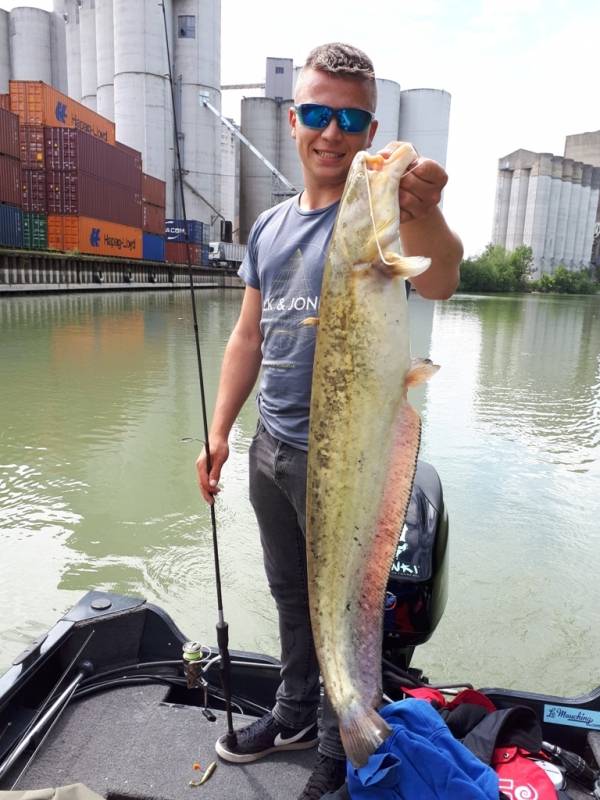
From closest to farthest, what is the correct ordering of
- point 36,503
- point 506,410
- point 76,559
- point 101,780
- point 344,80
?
point 344,80 → point 101,780 → point 76,559 → point 36,503 → point 506,410

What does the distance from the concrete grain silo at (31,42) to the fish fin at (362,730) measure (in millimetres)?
70106

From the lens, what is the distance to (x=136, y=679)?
99.3 inches

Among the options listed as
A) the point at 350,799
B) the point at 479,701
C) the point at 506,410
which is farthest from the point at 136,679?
the point at 506,410

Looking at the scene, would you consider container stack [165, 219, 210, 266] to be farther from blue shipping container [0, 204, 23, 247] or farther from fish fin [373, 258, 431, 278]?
fish fin [373, 258, 431, 278]

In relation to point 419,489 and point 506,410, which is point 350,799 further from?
point 506,410

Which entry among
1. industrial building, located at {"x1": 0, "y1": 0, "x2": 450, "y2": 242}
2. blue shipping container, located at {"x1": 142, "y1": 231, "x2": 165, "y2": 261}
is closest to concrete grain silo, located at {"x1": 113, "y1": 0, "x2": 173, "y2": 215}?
industrial building, located at {"x1": 0, "y1": 0, "x2": 450, "y2": 242}

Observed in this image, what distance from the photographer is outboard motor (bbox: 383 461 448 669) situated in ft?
7.20

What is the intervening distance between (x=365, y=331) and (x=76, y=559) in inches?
137

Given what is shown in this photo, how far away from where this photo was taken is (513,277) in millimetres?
87500

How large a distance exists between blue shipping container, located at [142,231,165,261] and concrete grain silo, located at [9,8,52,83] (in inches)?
1133

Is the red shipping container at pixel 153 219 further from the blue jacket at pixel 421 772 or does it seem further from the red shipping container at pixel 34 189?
the blue jacket at pixel 421 772

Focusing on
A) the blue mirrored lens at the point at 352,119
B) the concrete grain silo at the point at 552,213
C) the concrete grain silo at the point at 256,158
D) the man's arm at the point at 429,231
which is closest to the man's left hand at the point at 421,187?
the man's arm at the point at 429,231

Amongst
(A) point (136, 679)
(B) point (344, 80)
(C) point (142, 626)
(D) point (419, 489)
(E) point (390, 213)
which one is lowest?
(A) point (136, 679)

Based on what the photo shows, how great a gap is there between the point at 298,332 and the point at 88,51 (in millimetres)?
66740
